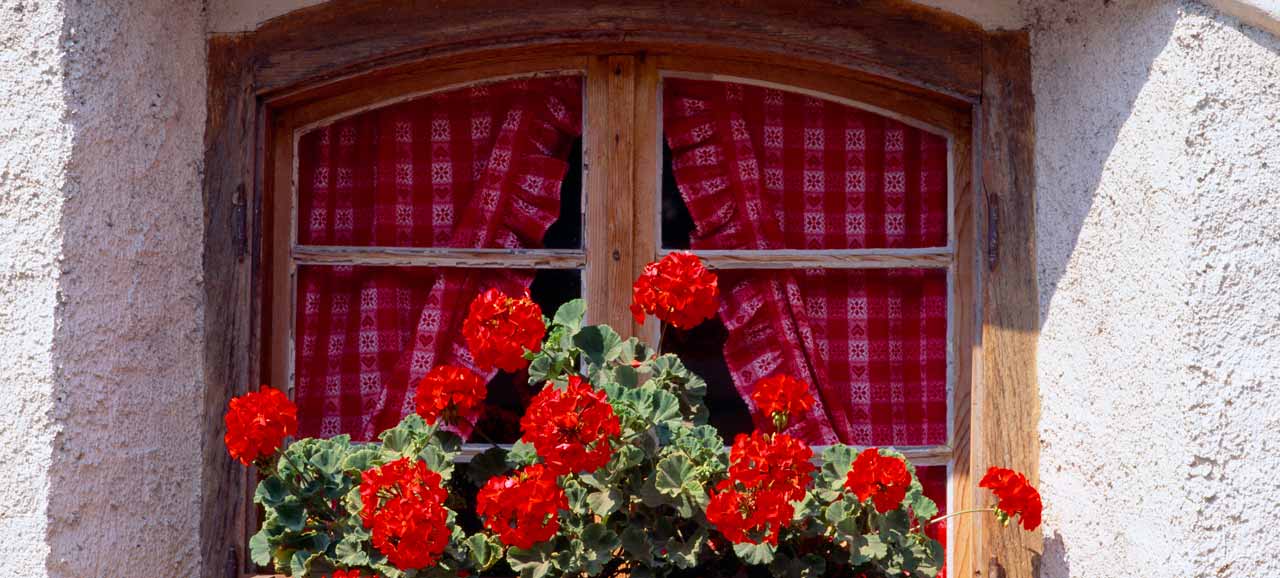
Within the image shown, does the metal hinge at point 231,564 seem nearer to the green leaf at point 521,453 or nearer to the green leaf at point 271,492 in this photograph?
the green leaf at point 271,492

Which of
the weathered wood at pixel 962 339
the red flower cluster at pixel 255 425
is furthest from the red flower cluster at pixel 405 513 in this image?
the weathered wood at pixel 962 339

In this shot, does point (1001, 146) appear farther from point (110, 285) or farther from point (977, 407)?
point (110, 285)

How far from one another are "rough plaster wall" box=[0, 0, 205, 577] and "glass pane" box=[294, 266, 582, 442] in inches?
10.0

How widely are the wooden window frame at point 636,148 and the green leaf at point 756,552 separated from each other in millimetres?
642

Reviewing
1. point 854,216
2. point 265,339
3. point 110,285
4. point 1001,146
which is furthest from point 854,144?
point 110,285

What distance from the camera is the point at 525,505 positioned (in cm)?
168

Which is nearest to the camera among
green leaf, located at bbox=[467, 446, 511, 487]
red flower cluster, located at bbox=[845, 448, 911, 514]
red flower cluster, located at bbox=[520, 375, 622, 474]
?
red flower cluster, located at bbox=[520, 375, 622, 474]

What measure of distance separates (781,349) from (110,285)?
4.26ft

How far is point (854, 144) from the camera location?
7.61 feet

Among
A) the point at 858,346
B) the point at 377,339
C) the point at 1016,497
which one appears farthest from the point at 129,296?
the point at 1016,497

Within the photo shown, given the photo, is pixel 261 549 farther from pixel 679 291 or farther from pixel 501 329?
pixel 679 291

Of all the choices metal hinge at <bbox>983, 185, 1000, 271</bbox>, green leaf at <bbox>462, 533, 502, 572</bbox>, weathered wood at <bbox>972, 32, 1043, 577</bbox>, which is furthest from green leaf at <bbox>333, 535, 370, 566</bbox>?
metal hinge at <bbox>983, 185, 1000, 271</bbox>

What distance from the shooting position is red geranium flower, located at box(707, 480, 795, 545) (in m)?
1.69

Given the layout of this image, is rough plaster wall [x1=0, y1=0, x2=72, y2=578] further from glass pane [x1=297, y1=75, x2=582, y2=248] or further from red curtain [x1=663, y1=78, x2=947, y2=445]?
red curtain [x1=663, y1=78, x2=947, y2=445]
